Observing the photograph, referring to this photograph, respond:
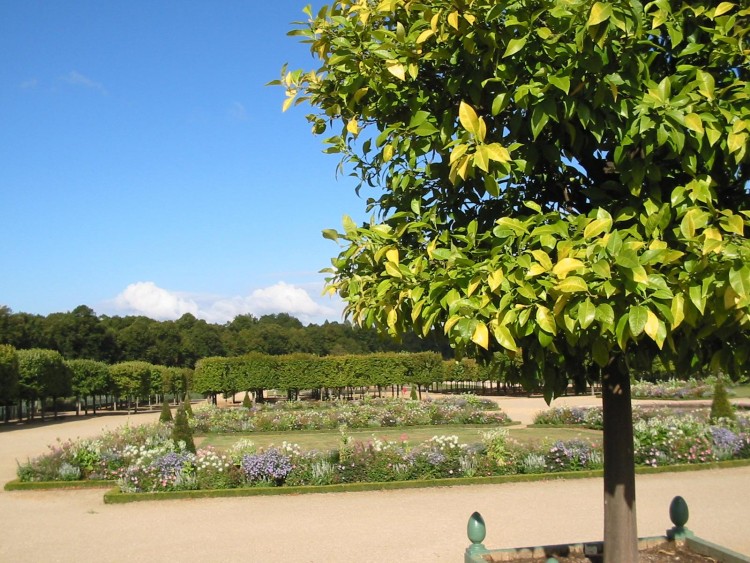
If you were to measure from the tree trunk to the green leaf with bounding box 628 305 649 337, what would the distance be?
1515 mm

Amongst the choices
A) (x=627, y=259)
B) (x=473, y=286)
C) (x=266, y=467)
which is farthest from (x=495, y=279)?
(x=266, y=467)

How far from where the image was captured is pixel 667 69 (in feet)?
11.0

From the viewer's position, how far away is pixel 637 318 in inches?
94.7

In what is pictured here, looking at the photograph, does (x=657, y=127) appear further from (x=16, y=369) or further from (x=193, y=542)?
(x=16, y=369)

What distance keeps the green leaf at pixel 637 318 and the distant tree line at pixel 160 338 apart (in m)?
53.7

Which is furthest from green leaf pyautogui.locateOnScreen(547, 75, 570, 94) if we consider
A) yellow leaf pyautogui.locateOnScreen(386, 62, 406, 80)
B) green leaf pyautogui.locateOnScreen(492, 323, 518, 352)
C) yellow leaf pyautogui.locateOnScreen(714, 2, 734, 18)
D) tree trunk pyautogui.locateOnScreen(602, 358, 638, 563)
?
tree trunk pyautogui.locateOnScreen(602, 358, 638, 563)

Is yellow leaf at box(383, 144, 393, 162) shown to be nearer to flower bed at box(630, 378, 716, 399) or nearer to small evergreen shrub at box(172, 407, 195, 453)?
small evergreen shrub at box(172, 407, 195, 453)

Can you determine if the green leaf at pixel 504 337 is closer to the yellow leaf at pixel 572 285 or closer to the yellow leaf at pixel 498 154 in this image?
the yellow leaf at pixel 572 285

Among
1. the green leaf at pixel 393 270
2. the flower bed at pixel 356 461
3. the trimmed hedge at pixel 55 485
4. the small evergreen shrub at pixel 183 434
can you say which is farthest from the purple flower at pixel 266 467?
the green leaf at pixel 393 270

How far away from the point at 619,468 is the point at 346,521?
6.27 m

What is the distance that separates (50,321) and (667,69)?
7306cm

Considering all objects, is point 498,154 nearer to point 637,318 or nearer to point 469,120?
point 469,120

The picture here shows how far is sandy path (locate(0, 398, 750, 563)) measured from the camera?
798cm

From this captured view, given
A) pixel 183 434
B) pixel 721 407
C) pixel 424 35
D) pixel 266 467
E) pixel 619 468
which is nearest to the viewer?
pixel 424 35
